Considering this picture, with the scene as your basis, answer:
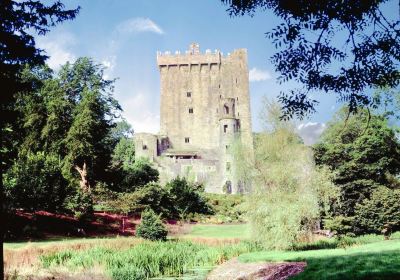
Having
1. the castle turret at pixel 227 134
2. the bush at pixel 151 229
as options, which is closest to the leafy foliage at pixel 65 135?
the bush at pixel 151 229

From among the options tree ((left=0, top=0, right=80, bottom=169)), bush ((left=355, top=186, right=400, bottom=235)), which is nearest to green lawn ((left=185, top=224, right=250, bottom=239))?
bush ((left=355, top=186, right=400, bottom=235))

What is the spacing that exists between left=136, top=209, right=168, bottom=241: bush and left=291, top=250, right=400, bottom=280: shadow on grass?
12.0m

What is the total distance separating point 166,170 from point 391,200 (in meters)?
38.4

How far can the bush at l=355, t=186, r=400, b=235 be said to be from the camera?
28.6 metres

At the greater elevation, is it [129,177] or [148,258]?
[129,177]

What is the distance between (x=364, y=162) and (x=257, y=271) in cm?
2575

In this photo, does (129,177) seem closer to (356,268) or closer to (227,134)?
(227,134)

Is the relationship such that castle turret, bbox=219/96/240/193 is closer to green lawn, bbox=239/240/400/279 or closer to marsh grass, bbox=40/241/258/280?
marsh grass, bbox=40/241/258/280

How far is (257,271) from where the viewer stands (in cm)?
1680

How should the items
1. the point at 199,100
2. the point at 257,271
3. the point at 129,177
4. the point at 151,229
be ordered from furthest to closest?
the point at 199,100, the point at 129,177, the point at 151,229, the point at 257,271

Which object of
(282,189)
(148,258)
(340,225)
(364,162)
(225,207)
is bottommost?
(148,258)

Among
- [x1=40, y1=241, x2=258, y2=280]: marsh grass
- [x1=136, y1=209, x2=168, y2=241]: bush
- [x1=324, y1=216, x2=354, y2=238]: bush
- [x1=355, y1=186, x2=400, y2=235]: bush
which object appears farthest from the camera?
[x1=355, y1=186, x2=400, y2=235]: bush

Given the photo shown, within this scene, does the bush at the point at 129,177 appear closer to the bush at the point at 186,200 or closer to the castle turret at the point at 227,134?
the bush at the point at 186,200

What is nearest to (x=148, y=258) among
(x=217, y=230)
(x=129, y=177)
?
(x=217, y=230)
